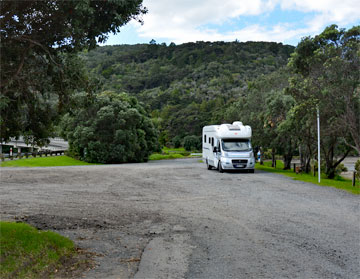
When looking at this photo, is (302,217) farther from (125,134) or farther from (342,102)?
(125,134)

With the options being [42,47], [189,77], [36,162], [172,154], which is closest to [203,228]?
[42,47]

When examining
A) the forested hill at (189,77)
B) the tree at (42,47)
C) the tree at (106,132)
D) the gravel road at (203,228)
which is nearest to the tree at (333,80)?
the gravel road at (203,228)

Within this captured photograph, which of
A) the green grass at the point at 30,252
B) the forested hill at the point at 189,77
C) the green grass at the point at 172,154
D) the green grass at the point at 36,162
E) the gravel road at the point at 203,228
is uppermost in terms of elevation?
the forested hill at the point at 189,77

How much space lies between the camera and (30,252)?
6262 millimetres

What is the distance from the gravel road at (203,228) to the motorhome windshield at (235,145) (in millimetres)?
9808

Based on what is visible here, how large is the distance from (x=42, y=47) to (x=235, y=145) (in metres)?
20.3

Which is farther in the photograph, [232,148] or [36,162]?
[36,162]

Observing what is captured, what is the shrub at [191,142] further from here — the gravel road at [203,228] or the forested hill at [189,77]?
the gravel road at [203,228]

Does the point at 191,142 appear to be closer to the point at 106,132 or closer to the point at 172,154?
the point at 172,154

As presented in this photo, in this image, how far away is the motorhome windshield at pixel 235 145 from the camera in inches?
1023

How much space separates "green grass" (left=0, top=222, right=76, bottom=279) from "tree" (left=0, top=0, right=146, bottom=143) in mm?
1717

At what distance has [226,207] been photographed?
1181 centimetres

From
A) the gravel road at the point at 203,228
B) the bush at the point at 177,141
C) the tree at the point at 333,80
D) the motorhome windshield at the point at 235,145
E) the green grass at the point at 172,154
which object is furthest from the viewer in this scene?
the bush at the point at 177,141

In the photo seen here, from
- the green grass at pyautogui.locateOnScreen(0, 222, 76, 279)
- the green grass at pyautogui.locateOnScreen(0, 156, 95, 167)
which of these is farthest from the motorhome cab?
the green grass at pyautogui.locateOnScreen(0, 156, 95, 167)
